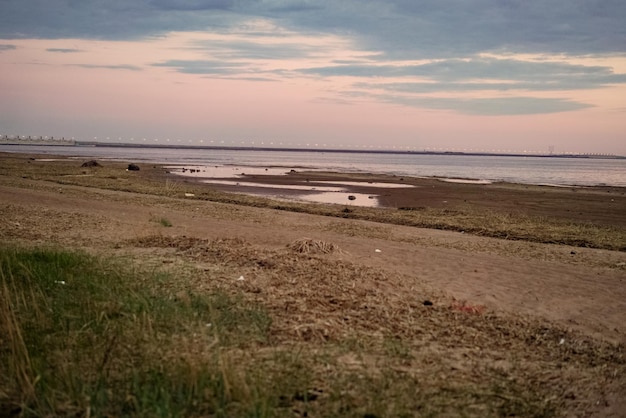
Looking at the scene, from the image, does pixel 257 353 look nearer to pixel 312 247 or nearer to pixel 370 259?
pixel 312 247

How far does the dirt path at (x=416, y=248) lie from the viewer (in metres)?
9.98

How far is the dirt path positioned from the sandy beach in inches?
1.1

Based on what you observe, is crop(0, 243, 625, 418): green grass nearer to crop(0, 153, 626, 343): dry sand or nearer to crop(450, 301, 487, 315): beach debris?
crop(450, 301, 487, 315): beach debris

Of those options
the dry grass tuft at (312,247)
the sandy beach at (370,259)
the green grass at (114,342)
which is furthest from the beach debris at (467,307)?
the dry grass tuft at (312,247)

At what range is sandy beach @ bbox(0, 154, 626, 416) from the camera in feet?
27.6

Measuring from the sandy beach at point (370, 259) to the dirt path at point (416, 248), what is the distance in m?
0.03

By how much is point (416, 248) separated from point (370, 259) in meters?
2.74

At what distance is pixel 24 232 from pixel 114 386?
9.61m

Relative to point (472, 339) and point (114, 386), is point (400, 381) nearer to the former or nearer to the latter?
point (472, 339)

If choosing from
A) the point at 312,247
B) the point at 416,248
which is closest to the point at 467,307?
the point at 312,247

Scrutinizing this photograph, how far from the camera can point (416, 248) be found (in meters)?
15.0

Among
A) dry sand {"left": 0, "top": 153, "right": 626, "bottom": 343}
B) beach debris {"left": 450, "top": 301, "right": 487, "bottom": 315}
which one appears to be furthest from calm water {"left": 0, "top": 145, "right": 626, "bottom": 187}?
beach debris {"left": 450, "top": 301, "right": 487, "bottom": 315}

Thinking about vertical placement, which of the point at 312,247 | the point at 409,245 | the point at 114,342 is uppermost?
the point at 312,247

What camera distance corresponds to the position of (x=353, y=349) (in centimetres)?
663
